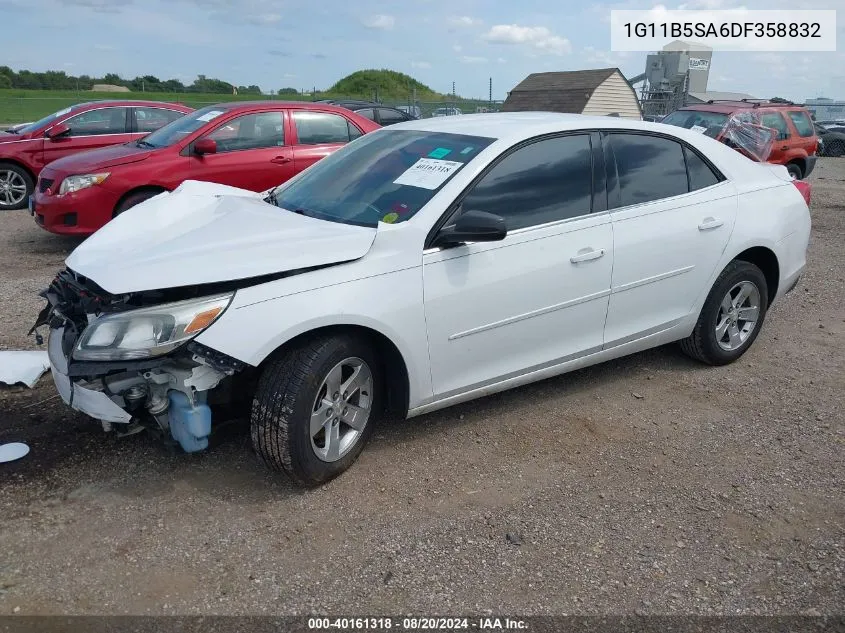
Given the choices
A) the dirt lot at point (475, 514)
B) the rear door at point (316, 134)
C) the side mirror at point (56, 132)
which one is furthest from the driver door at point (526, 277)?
the side mirror at point (56, 132)

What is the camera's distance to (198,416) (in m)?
3.05

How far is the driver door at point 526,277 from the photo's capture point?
3463 millimetres

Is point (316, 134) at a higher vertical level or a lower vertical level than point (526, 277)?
higher

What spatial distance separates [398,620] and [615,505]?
1.23m

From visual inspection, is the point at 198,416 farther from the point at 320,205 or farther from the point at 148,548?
the point at 320,205

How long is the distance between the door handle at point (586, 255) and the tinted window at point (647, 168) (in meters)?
0.39

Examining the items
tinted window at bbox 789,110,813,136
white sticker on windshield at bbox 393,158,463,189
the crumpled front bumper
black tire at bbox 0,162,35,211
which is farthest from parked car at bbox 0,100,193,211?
tinted window at bbox 789,110,813,136

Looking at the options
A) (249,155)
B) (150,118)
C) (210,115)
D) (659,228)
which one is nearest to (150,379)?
(659,228)

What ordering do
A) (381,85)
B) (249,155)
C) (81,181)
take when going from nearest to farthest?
(81,181) < (249,155) < (381,85)

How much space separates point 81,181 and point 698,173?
6.03m

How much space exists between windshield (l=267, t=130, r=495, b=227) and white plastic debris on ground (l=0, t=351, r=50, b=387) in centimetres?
178

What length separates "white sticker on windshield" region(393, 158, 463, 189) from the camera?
142 inches

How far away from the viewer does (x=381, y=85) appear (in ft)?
184

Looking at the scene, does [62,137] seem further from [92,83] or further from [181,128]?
[92,83]
